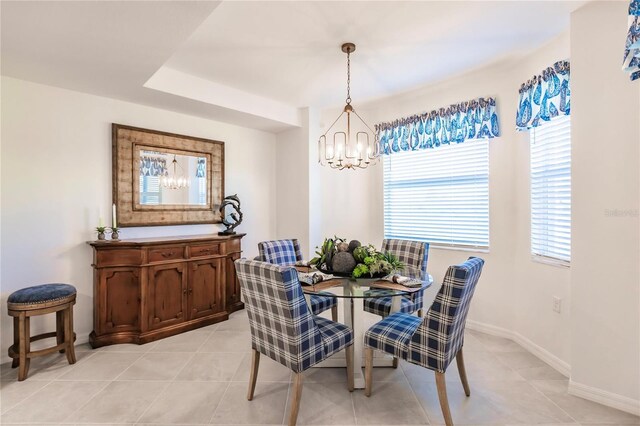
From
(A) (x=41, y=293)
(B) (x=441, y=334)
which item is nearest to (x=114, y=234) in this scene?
(A) (x=41, y=293)

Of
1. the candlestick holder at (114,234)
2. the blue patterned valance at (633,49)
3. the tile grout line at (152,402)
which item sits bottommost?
the tile grout line at (152,402)

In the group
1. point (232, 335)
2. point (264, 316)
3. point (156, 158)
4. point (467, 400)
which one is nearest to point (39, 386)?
point (232, 335)

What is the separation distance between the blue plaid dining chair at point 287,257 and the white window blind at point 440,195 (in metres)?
1.47

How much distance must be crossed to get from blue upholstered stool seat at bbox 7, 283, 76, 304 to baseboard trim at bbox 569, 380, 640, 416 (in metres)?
3.91

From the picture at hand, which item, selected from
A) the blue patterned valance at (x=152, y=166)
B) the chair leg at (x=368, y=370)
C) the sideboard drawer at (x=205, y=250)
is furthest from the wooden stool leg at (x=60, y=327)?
the chair leg at (x=368, y=370)

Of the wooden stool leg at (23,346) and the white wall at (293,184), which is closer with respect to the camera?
the wooden stool leg at (23,346)

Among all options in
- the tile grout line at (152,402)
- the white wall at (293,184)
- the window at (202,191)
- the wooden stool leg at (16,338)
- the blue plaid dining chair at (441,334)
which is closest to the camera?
the blue plaid dining chair at (441,334)

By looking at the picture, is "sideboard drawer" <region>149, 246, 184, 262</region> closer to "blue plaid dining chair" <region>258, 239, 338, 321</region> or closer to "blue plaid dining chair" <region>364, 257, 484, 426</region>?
"blue plaid dining chair" <region>258, 239, 338, 321</region>

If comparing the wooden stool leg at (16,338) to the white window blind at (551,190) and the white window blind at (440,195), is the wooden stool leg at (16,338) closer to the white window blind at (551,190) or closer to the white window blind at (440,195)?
the white window blind at (440,195)

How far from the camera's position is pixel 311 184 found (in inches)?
167

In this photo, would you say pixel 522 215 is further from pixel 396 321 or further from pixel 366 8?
pixel 366 8

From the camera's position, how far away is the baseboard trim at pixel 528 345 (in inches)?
97.9

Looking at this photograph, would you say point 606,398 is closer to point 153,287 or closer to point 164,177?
point 153,287

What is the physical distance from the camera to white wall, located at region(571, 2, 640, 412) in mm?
1954
